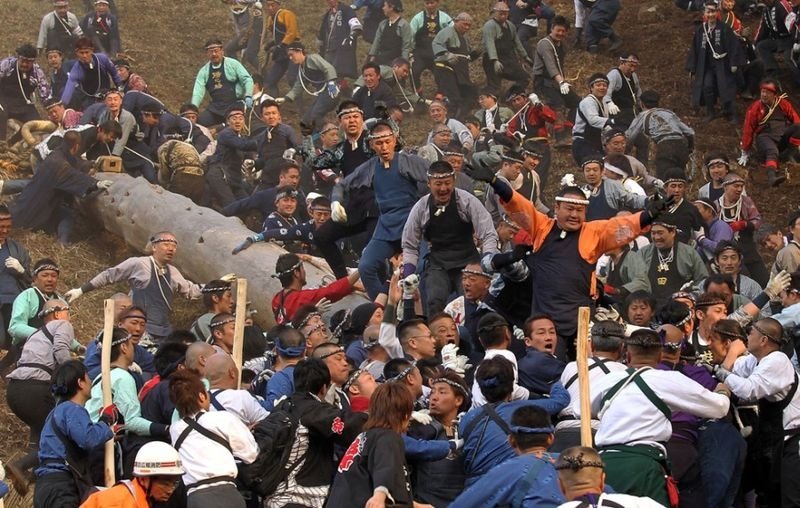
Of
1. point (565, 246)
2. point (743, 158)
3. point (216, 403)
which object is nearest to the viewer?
point (216, 403)

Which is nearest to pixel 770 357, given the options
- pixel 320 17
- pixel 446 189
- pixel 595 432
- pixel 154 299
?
pixel 595 432

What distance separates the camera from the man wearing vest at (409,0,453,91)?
24344mm

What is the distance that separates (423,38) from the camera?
2453cm

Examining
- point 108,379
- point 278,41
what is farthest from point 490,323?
point 278,41

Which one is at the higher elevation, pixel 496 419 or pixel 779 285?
pixel 496 419

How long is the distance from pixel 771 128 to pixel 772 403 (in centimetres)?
1186

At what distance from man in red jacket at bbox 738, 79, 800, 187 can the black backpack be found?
1321 cm

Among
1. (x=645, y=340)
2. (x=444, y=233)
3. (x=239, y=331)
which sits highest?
(x=645, y=340)

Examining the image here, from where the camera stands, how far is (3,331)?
16578 millimetres

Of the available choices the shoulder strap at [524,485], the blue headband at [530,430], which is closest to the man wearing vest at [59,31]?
the blue headband at [530,430]

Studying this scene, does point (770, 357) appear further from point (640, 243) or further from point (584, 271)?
point (640, 243)

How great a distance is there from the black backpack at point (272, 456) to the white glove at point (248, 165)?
1116 centimetres

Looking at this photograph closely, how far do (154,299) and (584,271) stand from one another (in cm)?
583

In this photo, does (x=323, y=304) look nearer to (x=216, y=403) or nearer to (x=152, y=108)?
(x=216, y=403)
